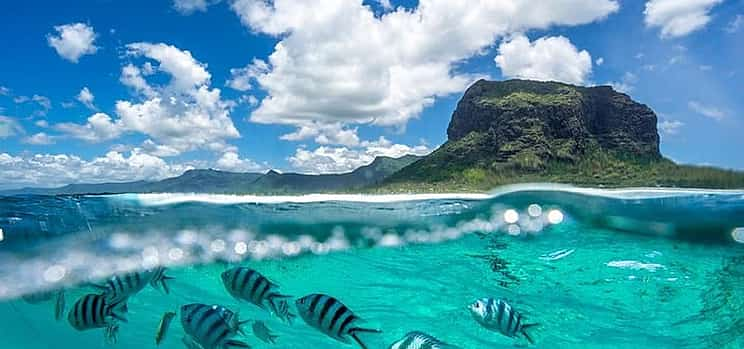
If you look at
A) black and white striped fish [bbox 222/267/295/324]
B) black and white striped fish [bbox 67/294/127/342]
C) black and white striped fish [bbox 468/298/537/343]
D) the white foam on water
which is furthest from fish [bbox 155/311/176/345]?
the white foam on water

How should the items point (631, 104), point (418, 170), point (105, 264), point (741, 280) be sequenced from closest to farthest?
point (741, 280) → point (105, 264) → point (418, 170) → point (631, 104)

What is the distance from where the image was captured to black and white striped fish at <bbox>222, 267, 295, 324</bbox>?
168 inches

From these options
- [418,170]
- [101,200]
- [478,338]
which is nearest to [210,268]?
[101,200]

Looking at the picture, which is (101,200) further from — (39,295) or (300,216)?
(300,216)

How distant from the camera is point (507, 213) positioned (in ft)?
44.1

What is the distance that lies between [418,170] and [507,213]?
1598cm

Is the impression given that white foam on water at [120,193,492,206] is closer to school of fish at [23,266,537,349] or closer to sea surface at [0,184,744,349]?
sea surface at [0,184,744,349]

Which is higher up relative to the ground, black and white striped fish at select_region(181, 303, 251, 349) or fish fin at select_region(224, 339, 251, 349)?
black and white striped fish at select_region(181, 303, 251, 349)

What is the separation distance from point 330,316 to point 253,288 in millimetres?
985

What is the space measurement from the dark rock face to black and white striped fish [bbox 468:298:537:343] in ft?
47.2

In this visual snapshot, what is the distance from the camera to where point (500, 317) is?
4.97 metres

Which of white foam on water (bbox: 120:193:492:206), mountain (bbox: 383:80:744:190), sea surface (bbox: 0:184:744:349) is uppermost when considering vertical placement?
mountain (bbox: 383:80:744:190)

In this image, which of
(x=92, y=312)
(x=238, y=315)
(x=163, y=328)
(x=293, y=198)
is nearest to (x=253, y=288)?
(x=238, y=315)

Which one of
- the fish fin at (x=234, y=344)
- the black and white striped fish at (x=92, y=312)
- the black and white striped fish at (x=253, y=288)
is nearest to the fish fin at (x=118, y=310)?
the black and white striped fish at (x=92, y=312)
